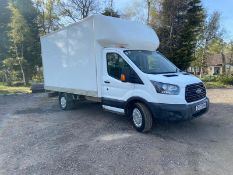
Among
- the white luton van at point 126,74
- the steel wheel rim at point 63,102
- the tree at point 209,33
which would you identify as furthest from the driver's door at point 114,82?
the tree at point 209,33

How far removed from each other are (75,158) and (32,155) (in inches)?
36.9

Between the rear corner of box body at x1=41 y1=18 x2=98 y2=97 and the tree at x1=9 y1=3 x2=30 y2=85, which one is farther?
the tree at x1=9 y1=3 x2=30 y2=85

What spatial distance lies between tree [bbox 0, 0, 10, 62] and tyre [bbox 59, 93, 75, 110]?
20677 mm

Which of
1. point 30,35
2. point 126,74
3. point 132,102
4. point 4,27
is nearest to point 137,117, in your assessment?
point 132,102

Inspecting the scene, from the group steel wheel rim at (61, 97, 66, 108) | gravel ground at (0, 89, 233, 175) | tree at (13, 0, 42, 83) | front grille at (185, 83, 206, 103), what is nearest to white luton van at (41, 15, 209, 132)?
front grille at (185, 83, 206, 103)

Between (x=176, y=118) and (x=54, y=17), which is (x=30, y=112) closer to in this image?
(x=176, y=118)

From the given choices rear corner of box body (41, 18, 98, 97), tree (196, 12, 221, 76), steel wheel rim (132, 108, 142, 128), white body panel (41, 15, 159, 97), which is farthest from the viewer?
tree (196, 12, 221, 76)

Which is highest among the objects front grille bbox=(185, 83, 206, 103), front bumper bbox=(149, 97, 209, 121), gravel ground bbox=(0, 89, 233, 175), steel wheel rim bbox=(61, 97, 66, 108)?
front grille bbox=(185, 83, 206, 103)

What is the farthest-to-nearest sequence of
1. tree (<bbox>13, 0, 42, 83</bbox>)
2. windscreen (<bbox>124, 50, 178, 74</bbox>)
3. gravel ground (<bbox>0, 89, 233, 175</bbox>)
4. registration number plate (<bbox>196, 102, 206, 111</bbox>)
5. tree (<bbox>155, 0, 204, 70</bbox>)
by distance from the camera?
tree (<bbox>13, 0, 42, 83</bbox>) → tree (<bbox>155, 0, 204, 70</bbox>) → windscreen (<bbox>124, 50, 178, 74</bbox>) → registration number plate (<bbox>196, 102, 206, 111</bbox>) → gravel ground (<bbox>0, 89, 233, 175</bbox>)

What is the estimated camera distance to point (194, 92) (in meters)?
5.95

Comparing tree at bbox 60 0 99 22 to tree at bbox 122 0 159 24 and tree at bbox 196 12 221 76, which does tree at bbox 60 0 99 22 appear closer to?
tree at bbox 122 0 159 24

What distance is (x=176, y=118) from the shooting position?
18.5ft

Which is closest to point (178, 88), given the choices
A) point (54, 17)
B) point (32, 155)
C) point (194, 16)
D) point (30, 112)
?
point (32, 155)

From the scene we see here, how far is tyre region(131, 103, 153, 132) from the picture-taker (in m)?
6.00
